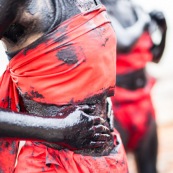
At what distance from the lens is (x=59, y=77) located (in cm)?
287

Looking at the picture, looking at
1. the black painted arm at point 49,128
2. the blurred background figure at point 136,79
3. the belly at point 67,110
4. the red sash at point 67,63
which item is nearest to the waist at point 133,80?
the blurred background figure at point 136,79

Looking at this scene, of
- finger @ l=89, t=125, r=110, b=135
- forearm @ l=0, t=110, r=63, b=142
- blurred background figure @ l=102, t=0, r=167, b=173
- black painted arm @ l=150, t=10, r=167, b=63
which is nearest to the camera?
forearm @ l=0, t=110, r=63, b=142

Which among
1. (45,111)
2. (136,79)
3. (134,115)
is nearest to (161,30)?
(136,79)

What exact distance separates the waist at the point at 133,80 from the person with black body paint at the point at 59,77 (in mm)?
2471

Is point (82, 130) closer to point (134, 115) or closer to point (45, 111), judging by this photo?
point (45, 111)

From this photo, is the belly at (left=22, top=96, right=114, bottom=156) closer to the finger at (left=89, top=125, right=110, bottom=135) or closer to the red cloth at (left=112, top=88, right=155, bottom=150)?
the finger at (left=89, top=125, right=110, bottom=135)

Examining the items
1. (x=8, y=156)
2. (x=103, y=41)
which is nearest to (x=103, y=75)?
(x=103, y=41)

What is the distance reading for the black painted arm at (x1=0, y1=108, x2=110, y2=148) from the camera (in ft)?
8.82

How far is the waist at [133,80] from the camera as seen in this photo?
5.48m

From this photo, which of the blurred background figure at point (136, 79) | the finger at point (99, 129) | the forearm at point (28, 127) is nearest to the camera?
the forearm at point (28, 127)

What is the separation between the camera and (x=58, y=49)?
112 inches

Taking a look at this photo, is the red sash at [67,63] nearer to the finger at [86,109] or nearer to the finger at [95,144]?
the finger at [86,109]

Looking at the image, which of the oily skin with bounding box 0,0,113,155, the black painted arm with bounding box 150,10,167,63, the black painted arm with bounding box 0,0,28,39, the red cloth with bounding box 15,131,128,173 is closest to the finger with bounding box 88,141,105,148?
→ the oily skin with bounding box 0,0,113,155

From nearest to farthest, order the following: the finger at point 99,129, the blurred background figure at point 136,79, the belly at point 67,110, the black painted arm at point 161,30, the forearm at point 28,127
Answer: the forearm at point 28,127, the finger at point 99,129, the belly at point 67,110, the blurred background figure at point 136,79, the black painted arm at point 161,30
